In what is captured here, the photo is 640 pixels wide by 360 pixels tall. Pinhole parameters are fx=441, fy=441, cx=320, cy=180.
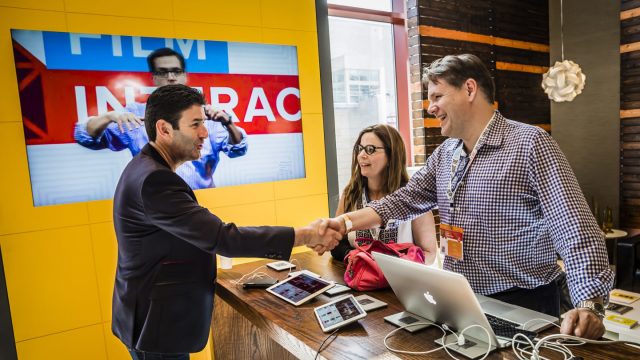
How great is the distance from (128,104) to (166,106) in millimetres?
1278

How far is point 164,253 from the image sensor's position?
166cm

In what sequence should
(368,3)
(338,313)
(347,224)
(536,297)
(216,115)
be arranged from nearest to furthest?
(338,313), (536,297), (347,224), (216,115), (368,3)

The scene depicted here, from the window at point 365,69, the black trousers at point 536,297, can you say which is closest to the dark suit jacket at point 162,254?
the black trousers at point 536,297

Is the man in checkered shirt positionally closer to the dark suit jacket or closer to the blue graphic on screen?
the dark suit jacket

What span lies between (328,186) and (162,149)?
205cm

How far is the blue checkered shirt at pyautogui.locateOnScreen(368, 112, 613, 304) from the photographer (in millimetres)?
1360

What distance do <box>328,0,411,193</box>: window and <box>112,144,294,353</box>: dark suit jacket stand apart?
8.28ft

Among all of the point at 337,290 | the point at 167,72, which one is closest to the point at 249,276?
the point at 337,290

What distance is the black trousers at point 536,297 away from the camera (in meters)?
1.62

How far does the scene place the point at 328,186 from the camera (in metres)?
3.72

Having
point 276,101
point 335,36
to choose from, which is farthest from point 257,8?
point 335,36

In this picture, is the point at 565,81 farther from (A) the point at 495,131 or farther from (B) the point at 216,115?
(B) the point at 216,115

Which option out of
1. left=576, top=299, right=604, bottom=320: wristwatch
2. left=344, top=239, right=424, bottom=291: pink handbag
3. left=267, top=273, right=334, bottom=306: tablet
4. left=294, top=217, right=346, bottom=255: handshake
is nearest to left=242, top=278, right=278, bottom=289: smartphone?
left=267, top=273, right=334, bottom=306: tablet

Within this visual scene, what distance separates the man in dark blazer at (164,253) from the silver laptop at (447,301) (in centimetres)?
56
